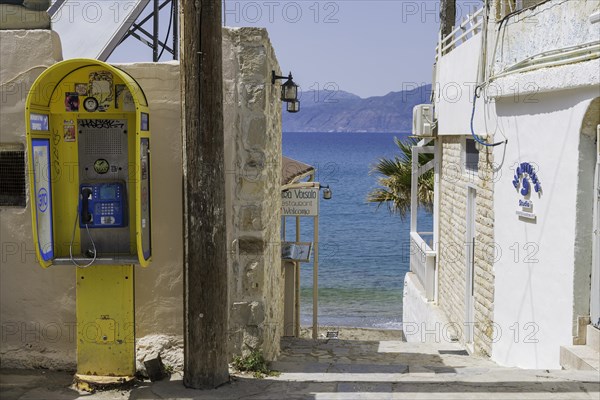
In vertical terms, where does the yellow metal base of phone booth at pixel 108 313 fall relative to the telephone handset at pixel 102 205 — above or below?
below

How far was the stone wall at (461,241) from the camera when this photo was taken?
34.6ft

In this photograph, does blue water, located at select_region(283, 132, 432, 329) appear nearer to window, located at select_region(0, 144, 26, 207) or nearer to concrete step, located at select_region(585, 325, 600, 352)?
concrete step, located at select_region(585, 325, 600, 352)

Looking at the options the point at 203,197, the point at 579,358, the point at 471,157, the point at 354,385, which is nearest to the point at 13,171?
the point at 203,197

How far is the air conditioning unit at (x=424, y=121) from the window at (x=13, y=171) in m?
9.21

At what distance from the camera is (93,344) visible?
6.59m

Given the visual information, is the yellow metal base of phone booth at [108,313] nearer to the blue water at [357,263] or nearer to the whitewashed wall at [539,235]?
the whitewashed wall at [539,235]

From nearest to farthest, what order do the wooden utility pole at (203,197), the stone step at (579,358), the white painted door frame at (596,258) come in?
the wooden utility pole at (203,197) < the stone step at (579,358) < the white painted door frame at (596,258)

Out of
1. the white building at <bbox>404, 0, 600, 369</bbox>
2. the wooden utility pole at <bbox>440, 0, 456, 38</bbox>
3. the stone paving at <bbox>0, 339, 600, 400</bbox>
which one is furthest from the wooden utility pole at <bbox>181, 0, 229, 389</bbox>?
the wooden utility pole at <bbox>440, 0, 456, 38</bbox>

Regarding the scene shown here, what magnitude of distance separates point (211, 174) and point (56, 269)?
188 cm

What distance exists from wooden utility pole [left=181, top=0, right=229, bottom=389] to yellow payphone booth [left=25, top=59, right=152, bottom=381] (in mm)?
420

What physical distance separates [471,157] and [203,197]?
6822 mm

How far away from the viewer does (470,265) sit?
468 inches

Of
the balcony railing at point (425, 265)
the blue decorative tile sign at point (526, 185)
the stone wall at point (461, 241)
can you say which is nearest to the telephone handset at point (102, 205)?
the blue decorative tile sign at point (526, 185)

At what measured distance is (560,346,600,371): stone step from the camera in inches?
287
